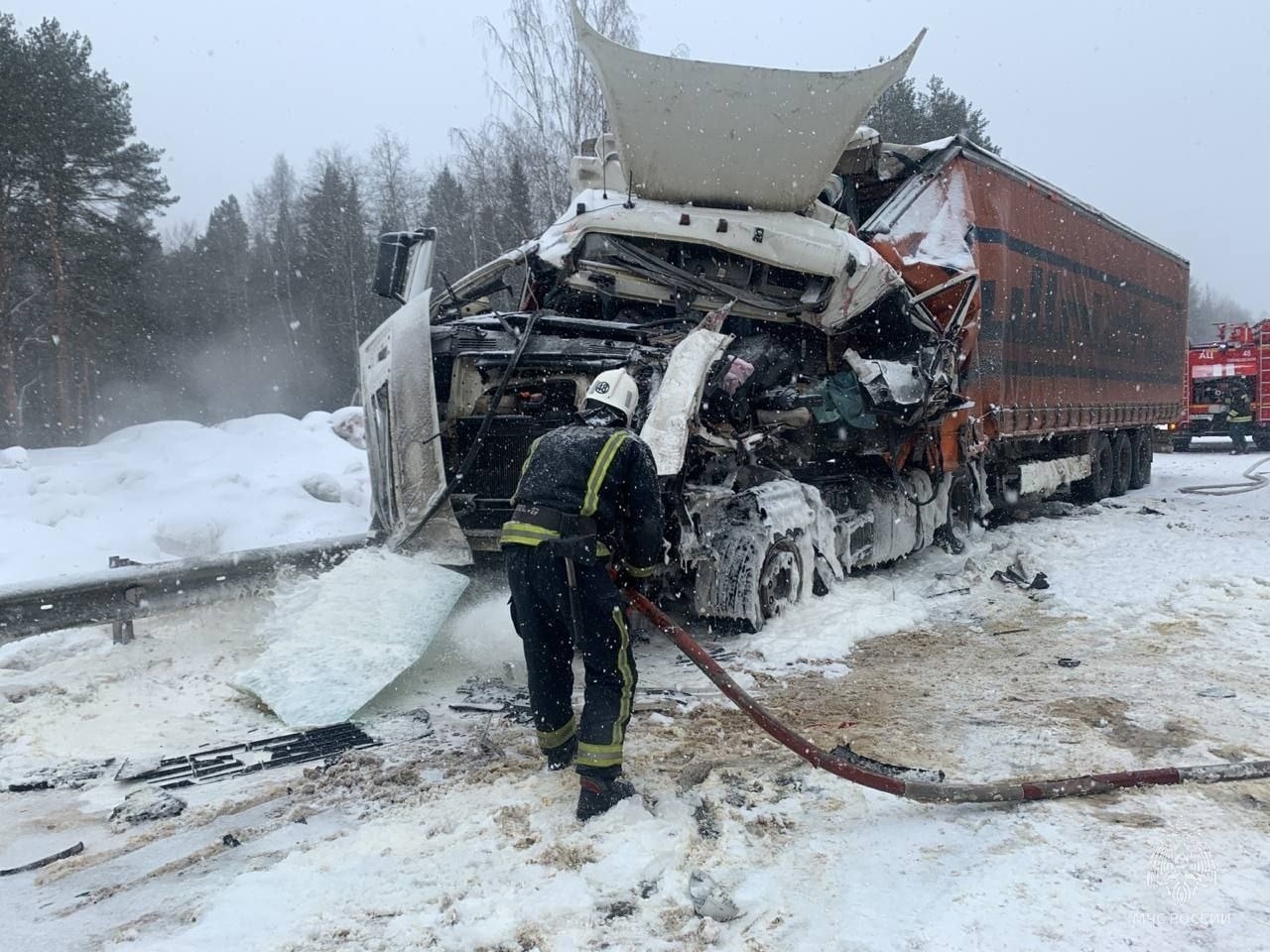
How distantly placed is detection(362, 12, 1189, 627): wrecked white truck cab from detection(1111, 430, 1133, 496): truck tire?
7849 millimetres

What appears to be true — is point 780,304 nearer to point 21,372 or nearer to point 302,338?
point 21,372

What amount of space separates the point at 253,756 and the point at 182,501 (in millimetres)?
7846

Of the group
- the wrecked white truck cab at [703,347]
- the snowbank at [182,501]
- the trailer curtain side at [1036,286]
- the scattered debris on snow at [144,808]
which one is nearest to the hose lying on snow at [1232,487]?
the trailer curtain side at [1036,286]

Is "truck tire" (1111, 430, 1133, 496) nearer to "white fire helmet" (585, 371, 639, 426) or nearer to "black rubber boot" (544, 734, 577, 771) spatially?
"white fire helmet" (585, 371, 639, 426)

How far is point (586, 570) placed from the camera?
3.22 m

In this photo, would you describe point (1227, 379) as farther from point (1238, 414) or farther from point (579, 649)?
point (579, 649)

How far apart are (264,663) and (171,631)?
4.56ft

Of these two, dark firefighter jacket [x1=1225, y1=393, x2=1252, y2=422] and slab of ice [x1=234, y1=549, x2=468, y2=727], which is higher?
dark firefighter jacket [x1=1225, y1=393, x2=1252, y2=422]

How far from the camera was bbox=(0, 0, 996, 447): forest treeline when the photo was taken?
72.7 ft

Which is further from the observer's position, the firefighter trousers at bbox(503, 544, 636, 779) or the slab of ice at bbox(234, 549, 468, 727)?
the slab of ice at bbox(234, 549, 468, 727)

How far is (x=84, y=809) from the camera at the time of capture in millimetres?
3219

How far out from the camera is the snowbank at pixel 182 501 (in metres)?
8.62

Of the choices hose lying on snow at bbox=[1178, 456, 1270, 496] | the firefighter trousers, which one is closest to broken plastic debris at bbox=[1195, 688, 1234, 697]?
the firefighter trousers

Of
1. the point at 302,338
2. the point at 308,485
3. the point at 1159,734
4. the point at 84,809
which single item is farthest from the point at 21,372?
the point at 1159,734
